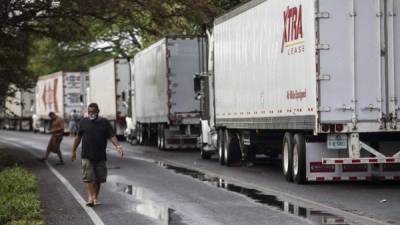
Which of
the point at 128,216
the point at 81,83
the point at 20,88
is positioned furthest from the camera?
the point at 81,83

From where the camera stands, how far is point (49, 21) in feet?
86.4

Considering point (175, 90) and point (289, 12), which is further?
point (175, 90)

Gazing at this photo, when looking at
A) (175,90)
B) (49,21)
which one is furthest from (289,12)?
(175,90)

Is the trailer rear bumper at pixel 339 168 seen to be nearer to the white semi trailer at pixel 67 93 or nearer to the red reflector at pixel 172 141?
the red reflector at pixel 172 141

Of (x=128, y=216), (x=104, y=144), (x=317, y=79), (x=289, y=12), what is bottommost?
(x=128, y=216)

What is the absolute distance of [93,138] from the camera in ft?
44.7

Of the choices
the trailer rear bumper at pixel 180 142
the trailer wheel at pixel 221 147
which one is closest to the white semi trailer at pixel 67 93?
the trailer rear bumper at pixel 180 142

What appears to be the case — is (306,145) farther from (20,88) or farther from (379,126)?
(20,88)

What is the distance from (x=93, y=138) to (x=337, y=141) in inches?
182

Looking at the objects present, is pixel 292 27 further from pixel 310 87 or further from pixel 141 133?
pixel 141 133

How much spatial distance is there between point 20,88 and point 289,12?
15795 mm

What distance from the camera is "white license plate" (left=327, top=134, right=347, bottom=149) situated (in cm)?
1509

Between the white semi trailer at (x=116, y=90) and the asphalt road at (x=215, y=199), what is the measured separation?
1986cm

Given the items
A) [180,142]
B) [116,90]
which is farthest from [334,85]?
[116,90]
